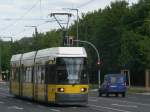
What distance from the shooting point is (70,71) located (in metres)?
32.9

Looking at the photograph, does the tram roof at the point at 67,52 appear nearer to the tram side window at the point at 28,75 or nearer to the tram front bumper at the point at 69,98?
the tram front bumper at the point at 69,98

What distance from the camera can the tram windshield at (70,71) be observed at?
3284cm

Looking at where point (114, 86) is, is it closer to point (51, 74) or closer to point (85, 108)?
point (51, 74)

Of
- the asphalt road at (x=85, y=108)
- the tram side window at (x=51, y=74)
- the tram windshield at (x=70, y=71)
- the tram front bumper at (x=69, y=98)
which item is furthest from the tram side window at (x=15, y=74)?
the tram front bumper at (x=69, y=98)

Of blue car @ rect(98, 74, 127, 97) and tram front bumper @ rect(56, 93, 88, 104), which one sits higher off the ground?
blue car @ rect(98, 74, 127, 97)

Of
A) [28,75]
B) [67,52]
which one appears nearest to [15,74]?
[28,75]

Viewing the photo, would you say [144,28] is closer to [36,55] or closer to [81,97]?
[36,55]

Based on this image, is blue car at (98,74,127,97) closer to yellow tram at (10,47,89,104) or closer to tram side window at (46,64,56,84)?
yellow tram at (10,47,89,104)

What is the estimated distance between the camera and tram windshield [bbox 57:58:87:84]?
32.8 metres

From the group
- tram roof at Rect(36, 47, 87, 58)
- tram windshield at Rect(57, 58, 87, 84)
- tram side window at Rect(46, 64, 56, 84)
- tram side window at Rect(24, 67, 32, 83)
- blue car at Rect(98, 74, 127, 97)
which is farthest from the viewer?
blue car at Rect(98, 74, 127, 97)

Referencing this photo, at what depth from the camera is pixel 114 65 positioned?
329 ft

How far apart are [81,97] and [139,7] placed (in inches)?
Result: 2510

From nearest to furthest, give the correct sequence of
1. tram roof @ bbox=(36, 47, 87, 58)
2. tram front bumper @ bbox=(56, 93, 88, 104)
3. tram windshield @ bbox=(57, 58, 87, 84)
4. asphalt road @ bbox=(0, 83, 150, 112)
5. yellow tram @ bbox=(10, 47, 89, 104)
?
1. asphalt road @ bbox=(0, 83, 150, 112)
2. tram front bumper @ bbox=(56, 93, 88, 104)
3. yellow tram @ bbox=(10, 47, 89, 104)
4. tram windshield @ bbox=(57, 58, 87, 84)
5. tram roof @ bbox=(36, 47, 87, 58)

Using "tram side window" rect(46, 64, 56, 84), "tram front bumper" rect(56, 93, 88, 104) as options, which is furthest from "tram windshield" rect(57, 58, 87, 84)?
"tram front bumper" rect(56, 93, 88, 104)
